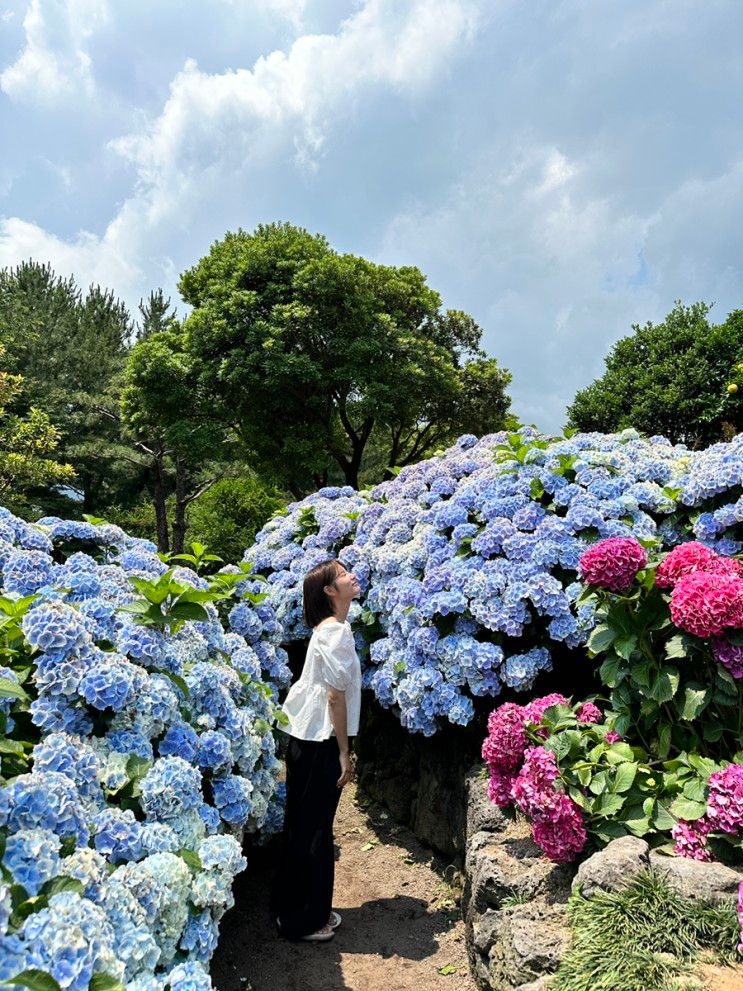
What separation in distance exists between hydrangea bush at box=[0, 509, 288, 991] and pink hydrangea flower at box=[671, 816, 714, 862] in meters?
1.48

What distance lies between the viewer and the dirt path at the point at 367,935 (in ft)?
9.64

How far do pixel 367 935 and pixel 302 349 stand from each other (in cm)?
1317

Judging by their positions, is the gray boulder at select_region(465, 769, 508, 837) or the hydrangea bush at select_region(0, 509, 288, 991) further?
the gray boulder at select_region(465, 769, 508, 837)

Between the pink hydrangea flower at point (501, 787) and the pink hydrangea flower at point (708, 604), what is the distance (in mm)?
957

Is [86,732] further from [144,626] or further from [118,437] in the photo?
[118,437]

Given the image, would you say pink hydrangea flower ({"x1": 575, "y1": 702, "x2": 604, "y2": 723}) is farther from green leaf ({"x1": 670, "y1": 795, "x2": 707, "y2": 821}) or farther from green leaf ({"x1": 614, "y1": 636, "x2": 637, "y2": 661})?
green leaf ({"x1": 670, "y1": 795, "x2": 707, "y2": 821})

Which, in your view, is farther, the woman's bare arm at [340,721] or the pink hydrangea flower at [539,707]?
the woman's bare arm at [340,721]

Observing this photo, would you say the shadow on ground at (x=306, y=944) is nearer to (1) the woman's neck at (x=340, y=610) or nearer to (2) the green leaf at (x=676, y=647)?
(1) the woman's neck at (x=340, y=610)

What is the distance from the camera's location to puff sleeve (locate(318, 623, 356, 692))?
3.12 metres

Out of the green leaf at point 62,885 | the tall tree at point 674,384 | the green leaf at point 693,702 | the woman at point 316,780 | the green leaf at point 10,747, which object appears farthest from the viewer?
the tall tree at point 674,384

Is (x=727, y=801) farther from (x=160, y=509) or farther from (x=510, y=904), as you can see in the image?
(x=160, y=509)

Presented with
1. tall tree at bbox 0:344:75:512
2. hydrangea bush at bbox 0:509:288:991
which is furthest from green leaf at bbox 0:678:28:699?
tall tree at bbox 0:344:75:512

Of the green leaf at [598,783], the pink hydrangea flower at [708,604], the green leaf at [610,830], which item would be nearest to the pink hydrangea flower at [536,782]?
the green leaf at [598,783]

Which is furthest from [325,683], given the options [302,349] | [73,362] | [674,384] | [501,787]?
[73,362]
